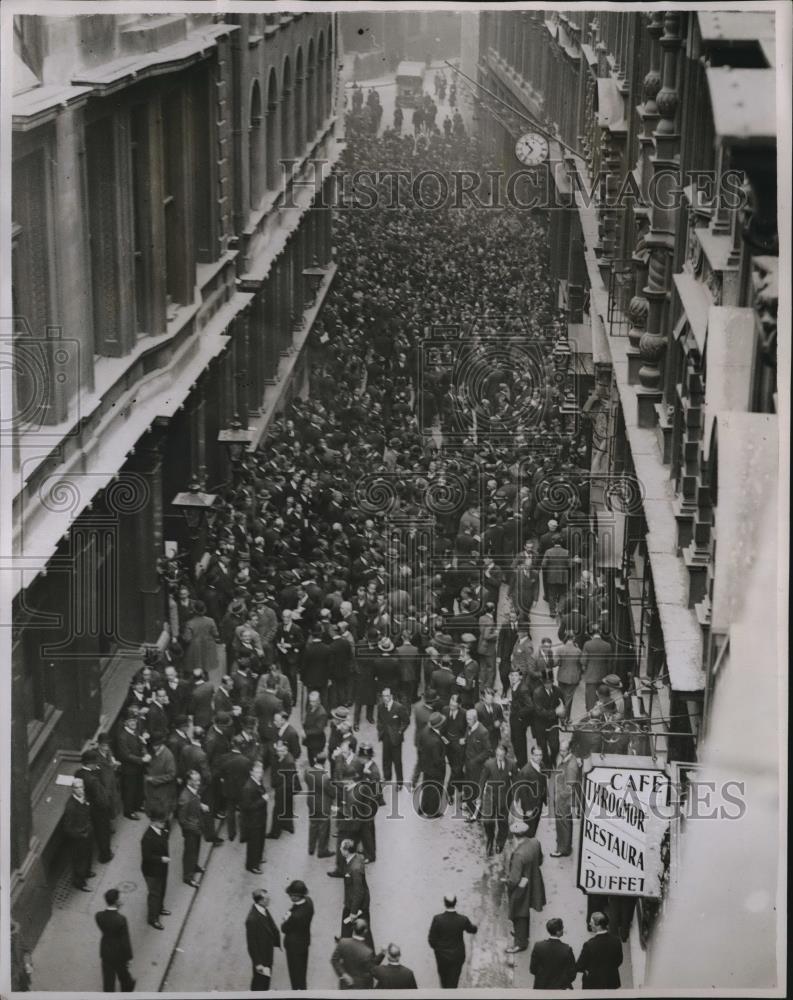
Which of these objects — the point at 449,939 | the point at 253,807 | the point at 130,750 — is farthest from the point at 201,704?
the point at 449,939

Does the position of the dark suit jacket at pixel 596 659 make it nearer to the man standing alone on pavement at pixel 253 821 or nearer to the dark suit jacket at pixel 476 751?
the dark suit jacket at pixel 476 751

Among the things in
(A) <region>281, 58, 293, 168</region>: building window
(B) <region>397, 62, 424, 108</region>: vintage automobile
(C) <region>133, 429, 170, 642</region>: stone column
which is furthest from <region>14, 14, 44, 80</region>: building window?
(A) <region>281, 58, 293, 168</region>: building window

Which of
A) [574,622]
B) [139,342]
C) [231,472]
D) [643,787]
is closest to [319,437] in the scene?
[231,472]

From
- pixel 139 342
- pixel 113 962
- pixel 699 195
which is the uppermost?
pixel 699 195

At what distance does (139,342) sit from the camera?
2112 cm

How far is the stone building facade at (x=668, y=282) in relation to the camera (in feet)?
44.8

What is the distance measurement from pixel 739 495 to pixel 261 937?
6143mm

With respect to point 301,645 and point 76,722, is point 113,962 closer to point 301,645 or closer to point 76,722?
point 76,722

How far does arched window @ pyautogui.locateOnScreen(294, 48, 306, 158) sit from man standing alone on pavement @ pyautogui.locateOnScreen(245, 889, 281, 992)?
1246cm

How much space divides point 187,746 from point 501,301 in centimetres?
695

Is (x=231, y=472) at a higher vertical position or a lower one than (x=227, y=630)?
higher

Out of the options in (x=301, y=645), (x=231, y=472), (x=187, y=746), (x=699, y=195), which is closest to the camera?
(x=699, y=195)

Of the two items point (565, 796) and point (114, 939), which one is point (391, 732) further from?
point (114, 939)

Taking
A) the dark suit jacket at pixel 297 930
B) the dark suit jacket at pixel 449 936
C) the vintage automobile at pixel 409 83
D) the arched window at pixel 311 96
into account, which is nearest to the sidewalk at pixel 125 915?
the dark suit jacket at pixel 297 930
